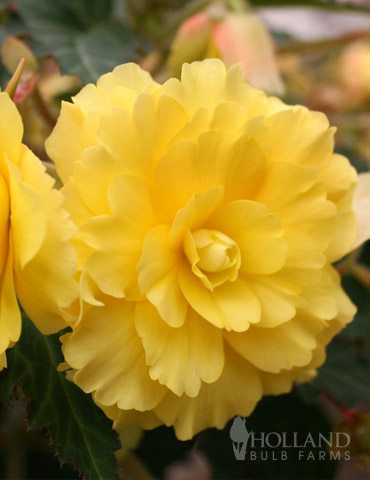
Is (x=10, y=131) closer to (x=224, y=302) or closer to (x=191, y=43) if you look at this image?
(x=224, y=302)

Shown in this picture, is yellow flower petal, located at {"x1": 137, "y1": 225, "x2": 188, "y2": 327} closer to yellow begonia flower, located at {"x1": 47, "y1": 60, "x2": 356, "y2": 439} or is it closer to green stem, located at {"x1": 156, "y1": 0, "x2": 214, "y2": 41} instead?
yellow begonia flower, located at {"x1": 47, "y1": 60, "x2": 356, "y2": 439}

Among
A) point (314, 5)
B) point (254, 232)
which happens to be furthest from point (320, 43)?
point (254, 232)

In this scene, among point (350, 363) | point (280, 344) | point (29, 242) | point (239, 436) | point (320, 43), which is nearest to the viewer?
point (29, 242)

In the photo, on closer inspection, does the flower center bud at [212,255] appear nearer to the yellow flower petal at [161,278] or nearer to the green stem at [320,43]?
the yellow flower petal at [161,278]

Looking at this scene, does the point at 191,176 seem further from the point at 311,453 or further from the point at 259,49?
the point at 311,453

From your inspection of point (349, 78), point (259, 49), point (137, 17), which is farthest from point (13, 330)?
point (349, 78)
